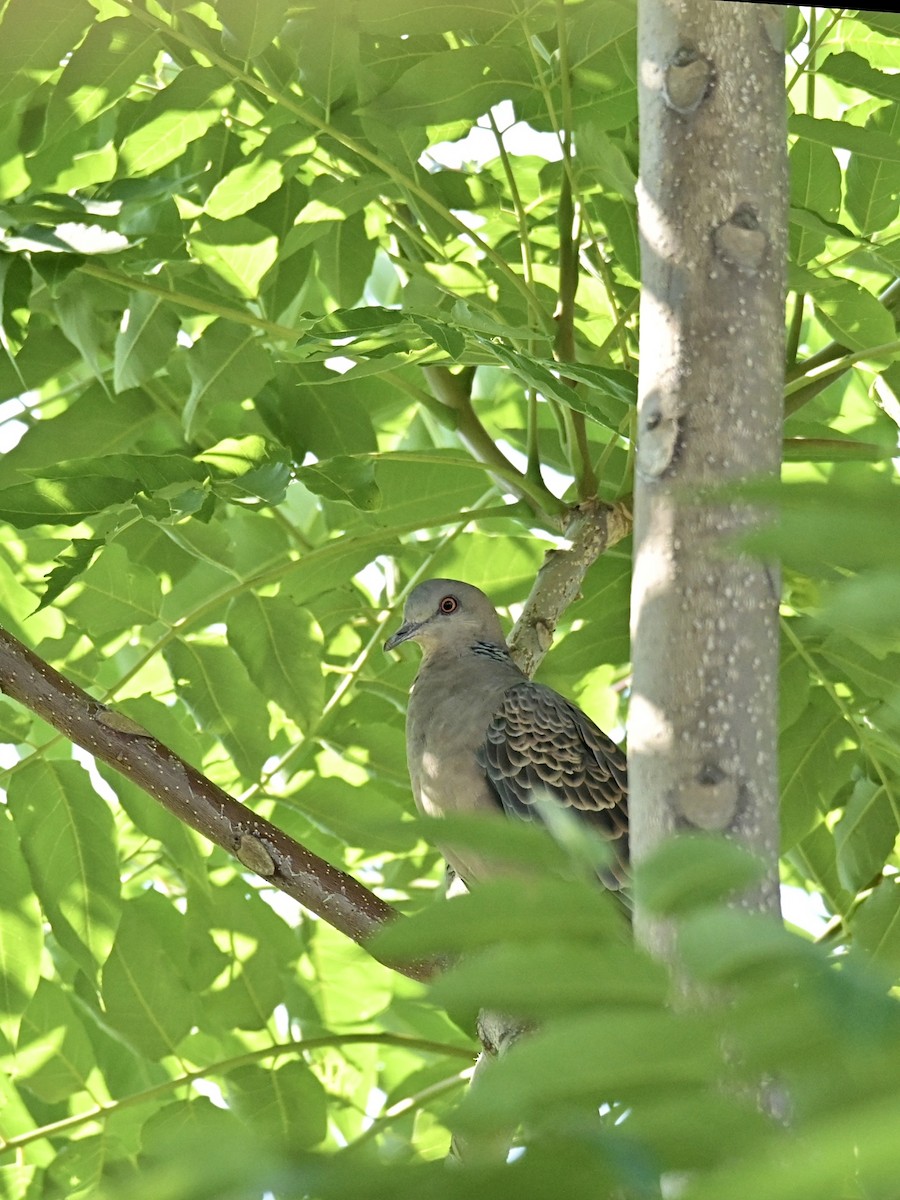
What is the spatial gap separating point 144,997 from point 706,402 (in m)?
1.72

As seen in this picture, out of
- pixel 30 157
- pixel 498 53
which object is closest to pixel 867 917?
pixel 498 53

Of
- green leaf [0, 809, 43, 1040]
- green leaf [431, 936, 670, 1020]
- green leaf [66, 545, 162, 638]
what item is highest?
green leaf [66, 545, 162, 638]

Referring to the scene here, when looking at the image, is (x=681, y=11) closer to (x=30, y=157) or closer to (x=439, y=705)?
(x=30, y=157)

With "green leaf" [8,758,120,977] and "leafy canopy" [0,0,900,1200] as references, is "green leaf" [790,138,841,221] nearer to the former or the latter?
"leafy canopy" [0,0,900,1200]

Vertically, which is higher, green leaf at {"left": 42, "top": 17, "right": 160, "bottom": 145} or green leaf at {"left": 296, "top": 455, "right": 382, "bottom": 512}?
green leaf at {"left": 42, "top": 17, "right": 160, "bottom": 145}

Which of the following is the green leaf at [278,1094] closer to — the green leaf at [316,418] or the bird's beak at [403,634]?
the bird's beak at [403,634]

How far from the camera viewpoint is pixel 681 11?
52.3 inches

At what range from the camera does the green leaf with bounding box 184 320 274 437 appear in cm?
250

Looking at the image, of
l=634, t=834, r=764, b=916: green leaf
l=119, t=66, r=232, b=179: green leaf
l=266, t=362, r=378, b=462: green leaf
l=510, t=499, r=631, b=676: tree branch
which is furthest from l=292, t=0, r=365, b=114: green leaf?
l=634, t=834, r=764, b=916: green leaf

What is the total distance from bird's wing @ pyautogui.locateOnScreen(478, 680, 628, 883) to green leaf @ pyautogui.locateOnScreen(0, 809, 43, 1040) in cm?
102

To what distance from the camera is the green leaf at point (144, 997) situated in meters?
2.50

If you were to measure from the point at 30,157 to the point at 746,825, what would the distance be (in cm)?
201

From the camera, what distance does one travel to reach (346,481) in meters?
2.33

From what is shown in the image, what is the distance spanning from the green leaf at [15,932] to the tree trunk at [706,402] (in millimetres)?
1578
